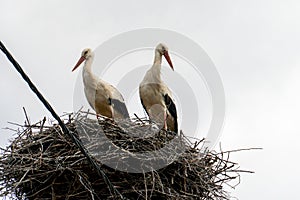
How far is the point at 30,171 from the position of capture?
3.86 m

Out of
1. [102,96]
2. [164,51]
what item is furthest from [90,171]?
[164,51]

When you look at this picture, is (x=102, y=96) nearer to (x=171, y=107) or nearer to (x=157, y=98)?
(x=157, y=98)

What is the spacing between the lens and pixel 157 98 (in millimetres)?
5645

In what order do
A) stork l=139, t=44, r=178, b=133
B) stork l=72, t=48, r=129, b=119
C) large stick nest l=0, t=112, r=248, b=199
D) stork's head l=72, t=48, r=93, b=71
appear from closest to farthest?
large stick nest l=0, t=112, r=248, b=199 → stork l=72, t=48, r=129, b=119 → stork l=139, t=44, r=178, b=133 → stork's head l=72, t=48, r=93, b=71

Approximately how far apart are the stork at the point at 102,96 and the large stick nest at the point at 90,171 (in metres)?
1.12

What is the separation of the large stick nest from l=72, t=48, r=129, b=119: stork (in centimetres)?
112

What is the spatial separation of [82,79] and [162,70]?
0.77 m

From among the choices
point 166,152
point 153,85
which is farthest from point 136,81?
point 166,152

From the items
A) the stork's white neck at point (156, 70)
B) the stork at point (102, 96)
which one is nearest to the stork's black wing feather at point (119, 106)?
the stork at point (102, 96)

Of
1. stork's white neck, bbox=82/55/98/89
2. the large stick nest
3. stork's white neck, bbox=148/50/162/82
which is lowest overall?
the large stick nest

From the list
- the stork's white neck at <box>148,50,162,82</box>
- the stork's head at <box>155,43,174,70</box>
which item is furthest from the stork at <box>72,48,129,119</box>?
the stork's head at <box>155,43,174,70</box>

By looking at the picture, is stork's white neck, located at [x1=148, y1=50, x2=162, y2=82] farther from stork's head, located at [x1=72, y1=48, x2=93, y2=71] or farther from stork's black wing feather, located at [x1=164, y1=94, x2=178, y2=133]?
stork's head, located at [x1=72, y1=48, x2=93, y2=71]

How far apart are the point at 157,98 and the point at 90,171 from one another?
1.89 meters

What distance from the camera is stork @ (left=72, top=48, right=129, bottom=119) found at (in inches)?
216
